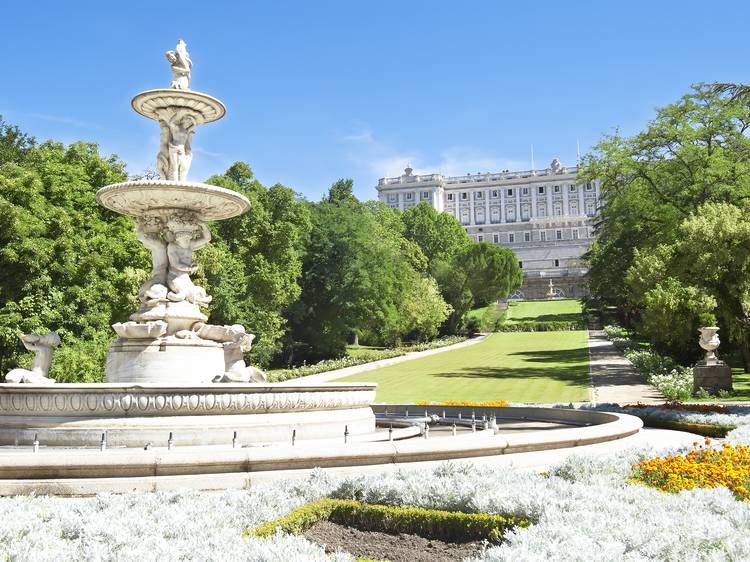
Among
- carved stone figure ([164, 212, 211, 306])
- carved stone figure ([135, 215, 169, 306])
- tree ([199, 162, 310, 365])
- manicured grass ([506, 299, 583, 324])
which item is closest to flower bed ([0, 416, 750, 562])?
carved stone figure ([164, 212, 211, 306])

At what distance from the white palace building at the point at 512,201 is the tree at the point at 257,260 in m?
88.0

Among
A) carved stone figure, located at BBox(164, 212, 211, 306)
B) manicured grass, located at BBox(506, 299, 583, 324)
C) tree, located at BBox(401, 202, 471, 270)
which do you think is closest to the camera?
carved stone figure, located at BBox(164, 212, 211, 306)

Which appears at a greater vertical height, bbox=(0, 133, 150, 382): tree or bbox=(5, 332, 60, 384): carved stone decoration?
bbox=(0, 133, 150, 382): tree

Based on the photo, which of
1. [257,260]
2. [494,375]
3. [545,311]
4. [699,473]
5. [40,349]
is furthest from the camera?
[545,311]

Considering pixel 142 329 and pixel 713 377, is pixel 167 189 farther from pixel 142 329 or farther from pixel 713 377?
pixel 713 377

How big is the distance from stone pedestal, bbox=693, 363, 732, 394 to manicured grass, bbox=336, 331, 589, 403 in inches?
133

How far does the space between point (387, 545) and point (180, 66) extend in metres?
10.8

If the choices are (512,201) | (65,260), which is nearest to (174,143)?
(65,260)

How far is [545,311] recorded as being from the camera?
77.5 m

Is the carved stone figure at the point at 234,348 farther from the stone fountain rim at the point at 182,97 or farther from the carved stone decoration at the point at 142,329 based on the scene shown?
the stone fountain rim at the point at 182,97

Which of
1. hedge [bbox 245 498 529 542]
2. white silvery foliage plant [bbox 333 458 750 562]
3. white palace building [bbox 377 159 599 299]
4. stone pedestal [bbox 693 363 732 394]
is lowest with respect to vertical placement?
stone pedestal [bbox 693 363 732 394]

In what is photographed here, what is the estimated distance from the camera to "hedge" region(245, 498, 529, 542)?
5164mm

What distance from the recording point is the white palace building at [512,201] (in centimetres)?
12688

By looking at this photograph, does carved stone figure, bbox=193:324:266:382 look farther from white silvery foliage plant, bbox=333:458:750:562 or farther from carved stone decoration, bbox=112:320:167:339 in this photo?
white silvery foliage plant, bbox=333:458:750:562
